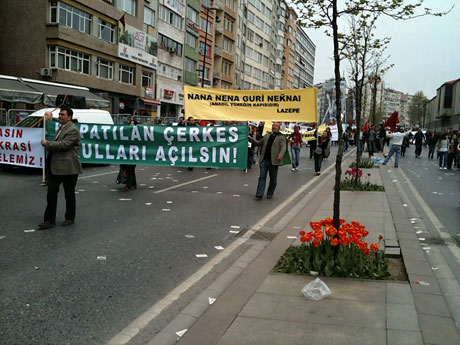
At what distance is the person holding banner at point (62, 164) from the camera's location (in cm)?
730

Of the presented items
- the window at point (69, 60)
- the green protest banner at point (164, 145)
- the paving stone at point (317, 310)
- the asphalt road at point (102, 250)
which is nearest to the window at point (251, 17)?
the window at point (69, 60)

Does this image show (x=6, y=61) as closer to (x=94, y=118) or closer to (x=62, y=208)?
(x=94, y=118)

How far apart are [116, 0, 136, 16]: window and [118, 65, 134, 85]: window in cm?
478

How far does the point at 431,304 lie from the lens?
168 inches

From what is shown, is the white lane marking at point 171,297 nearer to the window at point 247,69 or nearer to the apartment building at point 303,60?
the window at point 247,69

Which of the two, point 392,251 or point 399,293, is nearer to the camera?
point 399,293

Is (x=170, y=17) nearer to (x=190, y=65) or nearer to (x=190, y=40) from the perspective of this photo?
(x=190, y=40)

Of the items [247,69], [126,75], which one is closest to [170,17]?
[126,75]

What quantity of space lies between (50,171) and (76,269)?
97.8 inches

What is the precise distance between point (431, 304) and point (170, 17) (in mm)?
49537

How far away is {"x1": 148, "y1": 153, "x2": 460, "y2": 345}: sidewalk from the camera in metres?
3.62

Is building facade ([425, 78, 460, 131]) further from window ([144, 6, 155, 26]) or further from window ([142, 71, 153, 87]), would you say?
window ([144, 6, 155, 26])

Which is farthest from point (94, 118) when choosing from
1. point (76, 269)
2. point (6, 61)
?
point (6, 61)

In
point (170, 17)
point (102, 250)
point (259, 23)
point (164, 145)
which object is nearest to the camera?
point (102, 250)
